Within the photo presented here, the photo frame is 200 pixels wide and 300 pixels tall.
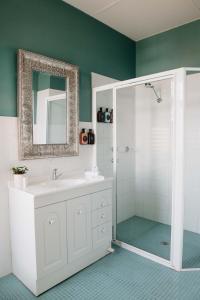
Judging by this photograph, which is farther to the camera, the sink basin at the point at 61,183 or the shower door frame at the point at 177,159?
the sink basin at the point at 61,183

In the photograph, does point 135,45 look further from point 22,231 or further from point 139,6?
point 22,231

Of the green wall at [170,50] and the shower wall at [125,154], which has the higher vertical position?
the green wall at [170,50]

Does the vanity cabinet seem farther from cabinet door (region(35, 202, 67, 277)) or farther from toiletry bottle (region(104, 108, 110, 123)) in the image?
toiletry bottle (region(104, 108, 110, 123))

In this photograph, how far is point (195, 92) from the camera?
286cm

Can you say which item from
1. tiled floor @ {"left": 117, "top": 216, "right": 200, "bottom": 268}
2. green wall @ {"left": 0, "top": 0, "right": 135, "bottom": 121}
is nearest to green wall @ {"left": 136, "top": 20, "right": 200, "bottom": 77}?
green wall @ {"left": 0, "top": 0, "right": 135, "bottom": 121}

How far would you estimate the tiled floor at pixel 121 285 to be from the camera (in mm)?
1793

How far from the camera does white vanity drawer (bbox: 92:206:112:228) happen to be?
226 cm

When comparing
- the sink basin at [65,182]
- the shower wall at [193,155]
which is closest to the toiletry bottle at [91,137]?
the sink basin at [65,182]

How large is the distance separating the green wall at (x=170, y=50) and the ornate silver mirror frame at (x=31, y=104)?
1.34 meters

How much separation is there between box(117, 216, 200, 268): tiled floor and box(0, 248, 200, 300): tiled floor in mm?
219

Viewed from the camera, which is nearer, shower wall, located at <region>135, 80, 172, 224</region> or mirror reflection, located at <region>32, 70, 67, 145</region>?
mirror reflection, located at <region>32, 70, 67, 145</region>

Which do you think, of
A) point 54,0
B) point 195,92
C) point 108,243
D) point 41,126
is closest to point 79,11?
point 54,0

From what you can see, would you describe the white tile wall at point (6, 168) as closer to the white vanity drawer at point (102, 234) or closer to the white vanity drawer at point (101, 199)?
the white vanity drawer at point (101, 199)

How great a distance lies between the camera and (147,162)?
10.5 ft
